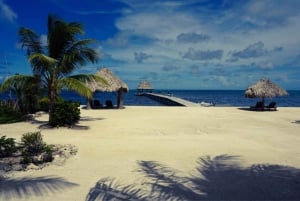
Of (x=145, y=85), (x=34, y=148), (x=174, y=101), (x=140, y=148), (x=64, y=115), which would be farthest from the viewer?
(x=145, y=85)

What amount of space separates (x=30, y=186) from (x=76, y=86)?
6.62 meters

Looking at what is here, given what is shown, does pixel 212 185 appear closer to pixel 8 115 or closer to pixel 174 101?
pixel 8 115

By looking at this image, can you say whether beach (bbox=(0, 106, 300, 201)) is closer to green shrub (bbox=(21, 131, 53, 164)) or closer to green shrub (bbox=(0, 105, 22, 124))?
green shrub (bbox=(21, 131, 53, 164))

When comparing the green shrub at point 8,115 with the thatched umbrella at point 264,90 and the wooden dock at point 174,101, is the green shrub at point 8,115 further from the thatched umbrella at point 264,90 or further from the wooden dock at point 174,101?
the thatched umbrella at point 264,90

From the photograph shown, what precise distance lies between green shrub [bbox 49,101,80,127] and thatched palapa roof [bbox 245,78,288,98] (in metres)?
13.6

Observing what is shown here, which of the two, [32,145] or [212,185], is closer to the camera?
[212,185]

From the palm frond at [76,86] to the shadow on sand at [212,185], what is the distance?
218 inches

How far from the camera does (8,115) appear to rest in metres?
13.4

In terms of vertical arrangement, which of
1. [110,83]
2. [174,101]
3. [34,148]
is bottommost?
[34,148]

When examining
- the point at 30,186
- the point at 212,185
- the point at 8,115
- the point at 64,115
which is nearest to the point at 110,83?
the point at 8,115

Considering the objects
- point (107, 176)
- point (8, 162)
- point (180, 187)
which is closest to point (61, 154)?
point (8, 162)

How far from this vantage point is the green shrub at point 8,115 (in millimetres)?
12773

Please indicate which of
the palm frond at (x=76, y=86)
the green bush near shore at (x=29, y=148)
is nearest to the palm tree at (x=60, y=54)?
the palm frond at (x=76, y=86)

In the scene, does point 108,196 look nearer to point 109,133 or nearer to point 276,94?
point 109,133
